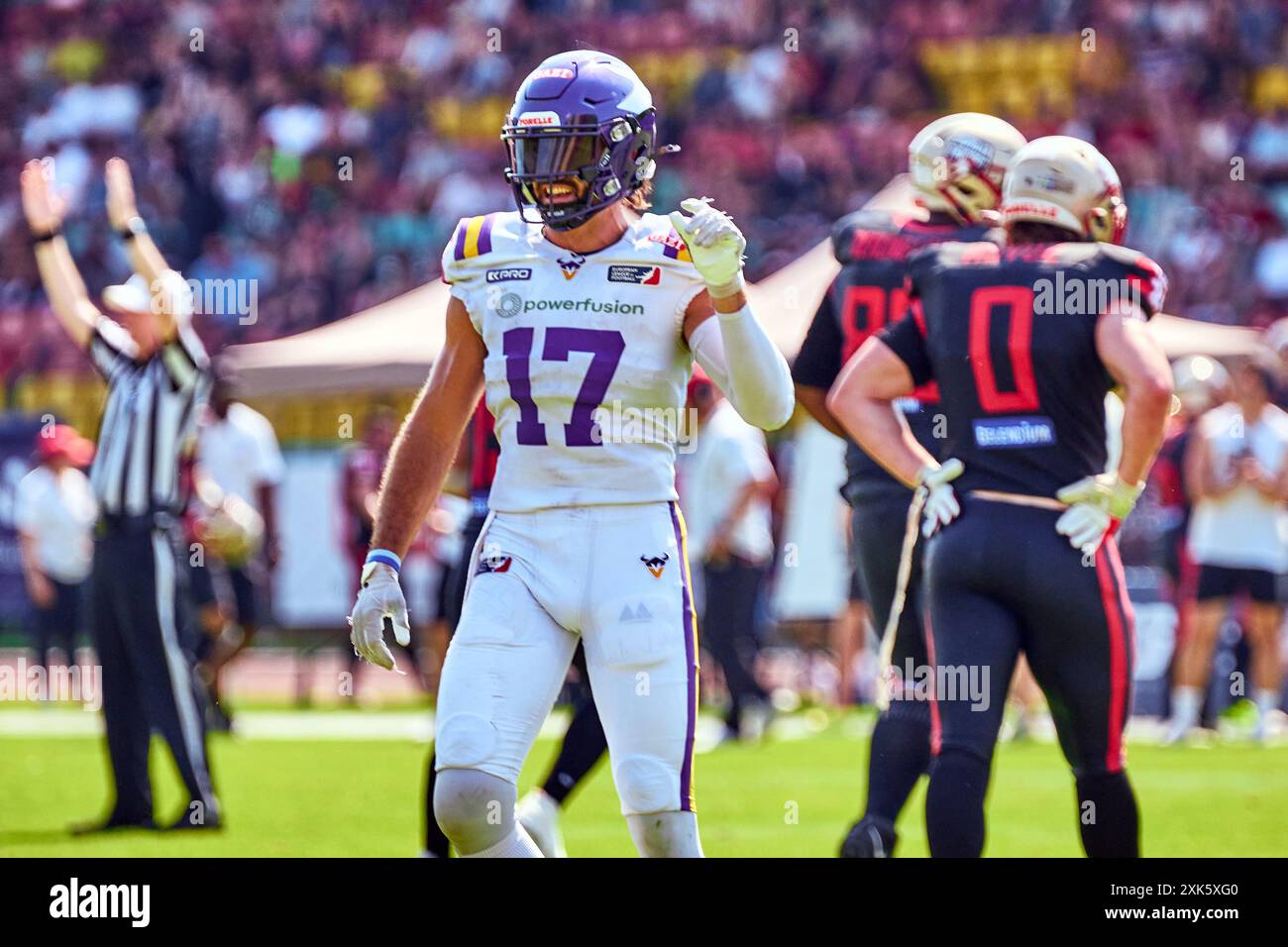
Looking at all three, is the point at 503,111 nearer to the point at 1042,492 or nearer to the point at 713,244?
the point at 1042,492

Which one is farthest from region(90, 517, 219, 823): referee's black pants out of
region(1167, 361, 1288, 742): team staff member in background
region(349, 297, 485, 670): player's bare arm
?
region(1167, 361, 1288, 742): team staff member in background

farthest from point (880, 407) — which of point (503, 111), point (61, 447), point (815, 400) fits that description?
point (503, 111)

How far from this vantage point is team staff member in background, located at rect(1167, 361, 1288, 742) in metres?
11.0

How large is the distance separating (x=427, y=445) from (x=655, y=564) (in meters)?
0.59

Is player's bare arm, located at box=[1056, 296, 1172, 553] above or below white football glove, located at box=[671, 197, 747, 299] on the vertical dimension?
below

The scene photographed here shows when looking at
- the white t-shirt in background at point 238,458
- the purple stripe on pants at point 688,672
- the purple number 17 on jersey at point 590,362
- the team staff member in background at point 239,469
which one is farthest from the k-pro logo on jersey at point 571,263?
the white t-shirt in background at point 238,458

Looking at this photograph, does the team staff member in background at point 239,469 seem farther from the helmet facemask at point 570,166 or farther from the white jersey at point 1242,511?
the helmet facemask at point 570,166

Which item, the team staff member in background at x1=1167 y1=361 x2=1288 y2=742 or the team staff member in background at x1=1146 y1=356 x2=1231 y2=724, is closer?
the team staff member in background at x1=1167 y1=361 x2=1288 y2=742

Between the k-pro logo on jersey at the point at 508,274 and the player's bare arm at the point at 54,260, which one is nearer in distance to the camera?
the k-pro logo on jersey at the point at 508,274

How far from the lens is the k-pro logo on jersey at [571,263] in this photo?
4.38 m

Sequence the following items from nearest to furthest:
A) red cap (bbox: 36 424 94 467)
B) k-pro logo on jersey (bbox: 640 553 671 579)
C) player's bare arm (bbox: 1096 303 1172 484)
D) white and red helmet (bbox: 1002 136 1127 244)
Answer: k-pro logo on jersey (bbox: 640 553 671 579)
player's bare arm (bbox: 1096 303 1172 484)
white and red helmet (bbox: 1002 136 1127 244)
red cap (bbox: 36 424 94 467)

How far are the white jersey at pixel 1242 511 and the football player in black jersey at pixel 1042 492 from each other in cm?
646

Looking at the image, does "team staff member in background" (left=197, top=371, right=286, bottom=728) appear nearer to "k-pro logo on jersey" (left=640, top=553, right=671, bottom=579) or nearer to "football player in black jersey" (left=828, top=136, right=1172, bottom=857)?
"football player in black jersey" (left=828, top=136, right=1172, bottom=857)
